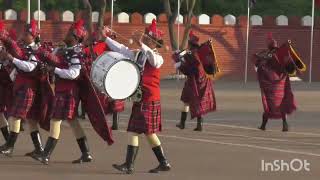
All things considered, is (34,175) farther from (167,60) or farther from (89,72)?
(167,60)

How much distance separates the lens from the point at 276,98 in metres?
14.3

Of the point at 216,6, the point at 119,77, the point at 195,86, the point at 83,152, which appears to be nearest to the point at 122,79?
the point at 119,77

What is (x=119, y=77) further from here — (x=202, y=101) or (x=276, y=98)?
(x=276, y=98)

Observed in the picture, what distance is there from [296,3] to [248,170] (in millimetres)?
31852

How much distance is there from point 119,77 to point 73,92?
85cm

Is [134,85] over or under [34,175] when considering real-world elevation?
over

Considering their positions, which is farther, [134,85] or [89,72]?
[89,72]

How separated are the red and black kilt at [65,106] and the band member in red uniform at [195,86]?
4296 mm

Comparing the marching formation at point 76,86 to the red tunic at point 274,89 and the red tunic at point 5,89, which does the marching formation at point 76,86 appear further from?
the red tunic at point 274,89

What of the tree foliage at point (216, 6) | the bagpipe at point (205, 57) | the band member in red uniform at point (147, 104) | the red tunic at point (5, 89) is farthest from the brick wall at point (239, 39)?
the band member in red uniform at point (147, 104)

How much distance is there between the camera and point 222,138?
1319 cm

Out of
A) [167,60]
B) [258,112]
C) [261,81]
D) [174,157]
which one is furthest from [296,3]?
[174,157]

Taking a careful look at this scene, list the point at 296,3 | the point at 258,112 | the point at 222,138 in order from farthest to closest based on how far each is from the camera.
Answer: the point at 296,3 < the point at 258,112 < the point at 222,138

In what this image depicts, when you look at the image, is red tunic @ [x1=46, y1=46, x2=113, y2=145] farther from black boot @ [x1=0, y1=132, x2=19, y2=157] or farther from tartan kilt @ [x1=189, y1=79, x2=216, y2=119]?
tartan kilt @ [x1=189, y1=79, x2=216, y2=119]
